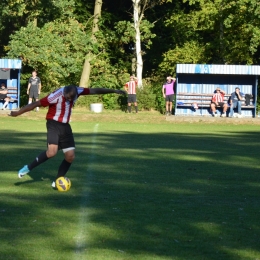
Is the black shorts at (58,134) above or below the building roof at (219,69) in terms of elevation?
below

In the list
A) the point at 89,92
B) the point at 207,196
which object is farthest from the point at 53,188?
the point at 207,196

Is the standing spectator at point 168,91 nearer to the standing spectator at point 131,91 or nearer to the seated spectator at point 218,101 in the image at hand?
the standing spectator at point 131,91

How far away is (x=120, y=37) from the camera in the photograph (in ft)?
160

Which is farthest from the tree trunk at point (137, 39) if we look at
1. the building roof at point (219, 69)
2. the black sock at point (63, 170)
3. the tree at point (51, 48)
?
the black sock at point (63, 170)

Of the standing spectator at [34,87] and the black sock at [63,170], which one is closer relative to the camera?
the black sock at [63,170]

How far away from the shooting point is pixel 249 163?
17.2 m

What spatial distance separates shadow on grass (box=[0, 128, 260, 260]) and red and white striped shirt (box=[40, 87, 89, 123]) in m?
1.20

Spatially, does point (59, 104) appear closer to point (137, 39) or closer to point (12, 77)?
point (12, 77)

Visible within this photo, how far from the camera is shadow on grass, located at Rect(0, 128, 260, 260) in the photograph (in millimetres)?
8156

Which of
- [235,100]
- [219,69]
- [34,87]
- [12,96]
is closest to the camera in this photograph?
[34,87]

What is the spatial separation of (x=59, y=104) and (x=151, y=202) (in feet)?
7.32

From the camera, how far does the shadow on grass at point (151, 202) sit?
321 inches

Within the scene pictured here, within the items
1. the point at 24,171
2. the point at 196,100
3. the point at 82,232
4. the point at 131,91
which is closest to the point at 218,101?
the point at 196,100

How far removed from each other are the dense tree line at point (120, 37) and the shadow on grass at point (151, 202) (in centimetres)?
2243
